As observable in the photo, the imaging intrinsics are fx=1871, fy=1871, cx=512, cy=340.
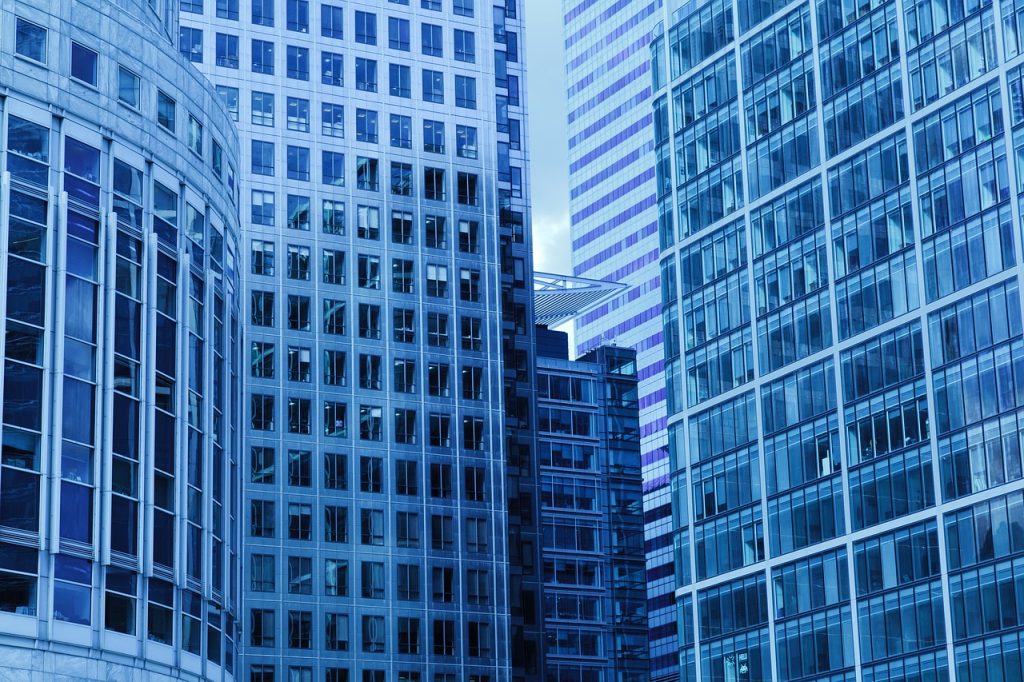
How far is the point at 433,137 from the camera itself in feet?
411

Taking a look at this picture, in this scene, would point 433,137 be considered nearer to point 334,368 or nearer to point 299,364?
point 334,368

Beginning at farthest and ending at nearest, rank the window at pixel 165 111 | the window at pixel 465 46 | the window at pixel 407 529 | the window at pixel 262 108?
the window at pixel 465 46 < the window at pixel 262 108 < the window at pixel 407 529 < the window at pixel 165 111

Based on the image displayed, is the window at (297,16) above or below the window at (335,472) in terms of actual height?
above

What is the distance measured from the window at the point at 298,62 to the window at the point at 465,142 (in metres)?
10.9

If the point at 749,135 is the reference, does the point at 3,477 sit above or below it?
below

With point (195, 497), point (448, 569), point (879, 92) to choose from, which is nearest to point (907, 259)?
point (879, 92)

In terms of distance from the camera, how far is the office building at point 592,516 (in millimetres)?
145000

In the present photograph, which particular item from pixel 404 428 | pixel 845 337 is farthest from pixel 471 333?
pixel 845 337

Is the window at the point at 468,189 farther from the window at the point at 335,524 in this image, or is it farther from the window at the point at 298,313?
the window at the point at 335,524

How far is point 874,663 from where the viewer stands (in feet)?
318

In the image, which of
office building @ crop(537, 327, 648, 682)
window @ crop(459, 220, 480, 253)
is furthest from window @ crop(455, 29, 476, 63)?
office building @ crop(537, 327, 648, 682)

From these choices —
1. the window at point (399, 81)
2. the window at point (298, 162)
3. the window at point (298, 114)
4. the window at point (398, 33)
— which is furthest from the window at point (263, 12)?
the window at point (298, 162)

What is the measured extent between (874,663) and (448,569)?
99.5ft

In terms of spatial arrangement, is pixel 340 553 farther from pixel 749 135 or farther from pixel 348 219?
pixel 749 135
